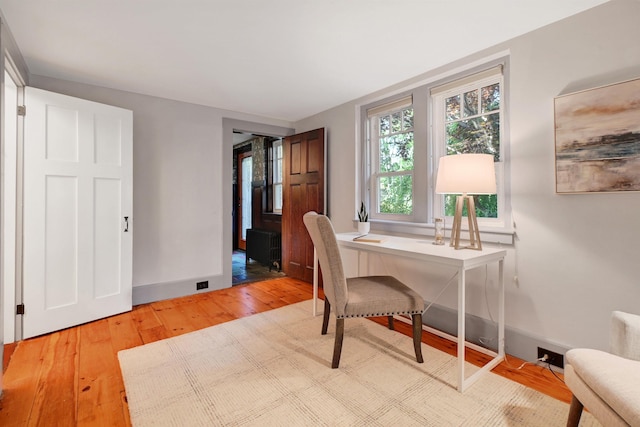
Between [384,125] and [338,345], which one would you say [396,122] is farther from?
[338,345]

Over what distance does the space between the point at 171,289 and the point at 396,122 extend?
3.02 meters

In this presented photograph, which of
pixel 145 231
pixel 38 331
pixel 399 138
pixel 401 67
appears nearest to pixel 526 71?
pixel 401 67

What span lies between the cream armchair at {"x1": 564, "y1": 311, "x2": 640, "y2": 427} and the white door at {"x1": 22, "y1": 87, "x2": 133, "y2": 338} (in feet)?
10.9

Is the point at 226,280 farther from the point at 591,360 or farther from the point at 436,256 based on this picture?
the point at 591,360

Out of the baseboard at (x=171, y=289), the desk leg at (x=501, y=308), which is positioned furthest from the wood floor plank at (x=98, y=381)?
the desk leg at (x=501, y=308)

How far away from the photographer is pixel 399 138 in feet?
9.69

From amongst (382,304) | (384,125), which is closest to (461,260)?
(382,304)

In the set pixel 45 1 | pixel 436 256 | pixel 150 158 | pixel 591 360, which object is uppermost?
pixel 45 1

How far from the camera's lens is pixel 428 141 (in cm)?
261

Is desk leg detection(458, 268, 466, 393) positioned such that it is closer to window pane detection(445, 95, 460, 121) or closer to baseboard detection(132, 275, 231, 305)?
window pane detection(445, 95, 460, 121)

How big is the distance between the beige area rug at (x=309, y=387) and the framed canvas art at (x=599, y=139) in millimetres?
1239

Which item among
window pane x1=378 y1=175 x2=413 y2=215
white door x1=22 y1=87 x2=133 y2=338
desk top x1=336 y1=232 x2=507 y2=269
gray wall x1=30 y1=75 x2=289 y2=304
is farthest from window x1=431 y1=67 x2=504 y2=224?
white door x1=22 y1=87 x2=133 y2=338

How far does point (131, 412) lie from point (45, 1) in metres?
2.32

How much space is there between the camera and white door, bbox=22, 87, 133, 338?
233 cm
